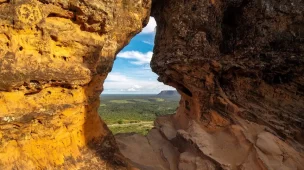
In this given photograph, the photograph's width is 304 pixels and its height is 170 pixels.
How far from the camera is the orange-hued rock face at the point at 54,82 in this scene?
7621 mm

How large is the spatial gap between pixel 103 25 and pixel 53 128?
13.2 ft

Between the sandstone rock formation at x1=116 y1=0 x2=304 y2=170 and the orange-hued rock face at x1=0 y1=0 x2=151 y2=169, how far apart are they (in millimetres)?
4174

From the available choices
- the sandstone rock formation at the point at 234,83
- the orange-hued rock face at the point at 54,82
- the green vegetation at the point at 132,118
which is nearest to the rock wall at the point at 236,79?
the sandstone rock formation at the point at 234,83

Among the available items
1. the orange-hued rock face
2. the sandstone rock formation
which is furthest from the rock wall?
the orange-hued rock face

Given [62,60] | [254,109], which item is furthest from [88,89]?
[254,109]

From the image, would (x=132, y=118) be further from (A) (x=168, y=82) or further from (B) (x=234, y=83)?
(B) (x=234, y=83)

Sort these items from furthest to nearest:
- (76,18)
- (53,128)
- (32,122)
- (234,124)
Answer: (234,124) < (76,18) < (53,128) < (32,122)

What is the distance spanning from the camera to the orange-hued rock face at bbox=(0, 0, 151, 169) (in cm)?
762

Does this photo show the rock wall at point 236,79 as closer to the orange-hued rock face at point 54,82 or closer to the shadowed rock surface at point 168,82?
the shadowed rock surface at point 168,82

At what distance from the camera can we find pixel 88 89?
388 inches

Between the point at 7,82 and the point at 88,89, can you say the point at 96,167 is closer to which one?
the point at 88,89

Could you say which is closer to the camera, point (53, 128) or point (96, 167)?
point (53, 128)

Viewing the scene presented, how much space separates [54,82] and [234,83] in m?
9.04

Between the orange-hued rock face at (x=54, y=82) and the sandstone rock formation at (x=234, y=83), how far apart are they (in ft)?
13.7
